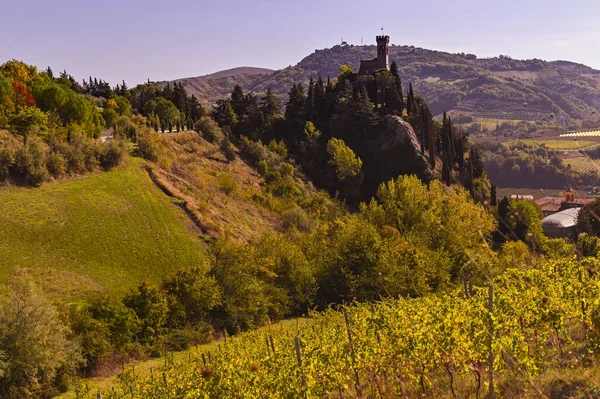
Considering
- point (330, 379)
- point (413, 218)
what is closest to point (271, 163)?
point (413, 218)

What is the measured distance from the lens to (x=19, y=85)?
181 ft

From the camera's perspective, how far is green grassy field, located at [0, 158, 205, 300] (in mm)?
36969

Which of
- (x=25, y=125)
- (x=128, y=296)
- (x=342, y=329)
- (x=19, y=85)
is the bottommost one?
(x=128, y=296)

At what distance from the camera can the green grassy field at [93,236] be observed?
37.0 metres

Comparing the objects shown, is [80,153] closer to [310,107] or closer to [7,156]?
[7,156]

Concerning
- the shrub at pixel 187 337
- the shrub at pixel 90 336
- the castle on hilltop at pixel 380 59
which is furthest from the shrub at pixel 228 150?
the shrub at pixel 90 336

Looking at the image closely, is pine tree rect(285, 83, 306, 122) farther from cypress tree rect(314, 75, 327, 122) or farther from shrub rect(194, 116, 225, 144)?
shrub rect(194, 116, 225, 144)

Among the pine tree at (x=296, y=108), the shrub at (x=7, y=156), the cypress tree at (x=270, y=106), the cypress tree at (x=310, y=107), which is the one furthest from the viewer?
the cypress tree at (x=270, y=106)

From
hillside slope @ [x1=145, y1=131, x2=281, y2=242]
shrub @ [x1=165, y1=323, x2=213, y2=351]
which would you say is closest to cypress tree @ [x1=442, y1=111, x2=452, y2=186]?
hillside slope @ [x1=145, y1=131, x2=281, y2=242]

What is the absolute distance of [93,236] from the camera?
4244 centimetres

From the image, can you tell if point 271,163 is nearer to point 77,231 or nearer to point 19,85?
point 19,85

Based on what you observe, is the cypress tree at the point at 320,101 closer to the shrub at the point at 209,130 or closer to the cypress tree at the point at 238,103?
the cypress tree at the point at 238,103

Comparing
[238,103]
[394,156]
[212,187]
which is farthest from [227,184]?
[238,103]

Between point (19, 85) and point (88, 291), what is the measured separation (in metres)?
31.5
